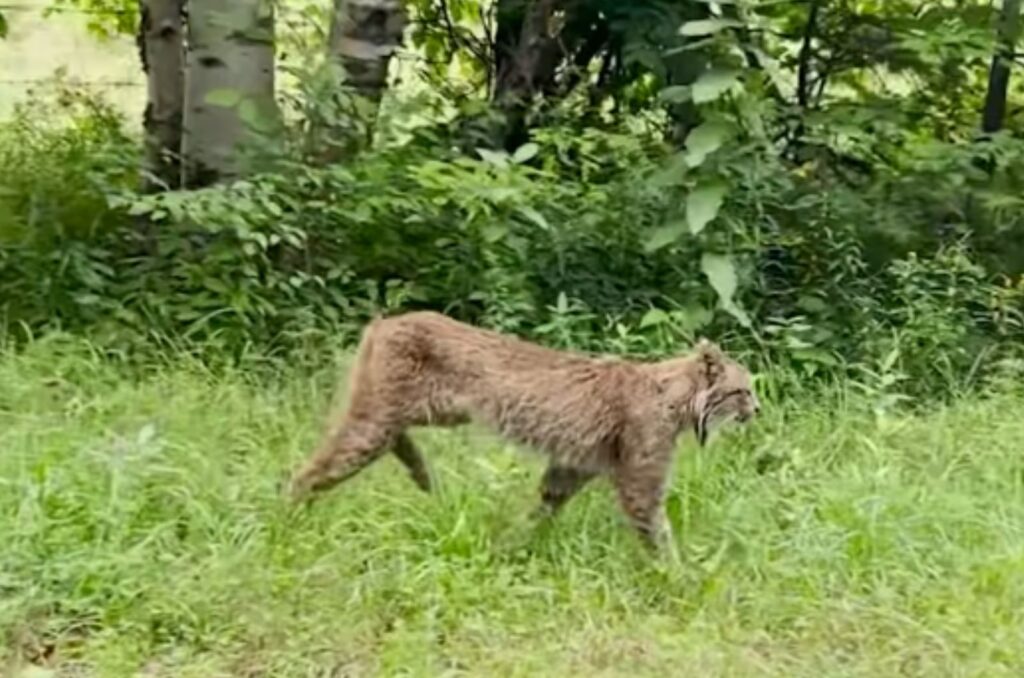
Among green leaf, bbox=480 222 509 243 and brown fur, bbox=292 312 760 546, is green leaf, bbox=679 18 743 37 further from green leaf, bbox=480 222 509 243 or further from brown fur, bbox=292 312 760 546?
brown fur, bbox=292 312 760 546

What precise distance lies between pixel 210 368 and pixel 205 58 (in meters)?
1.38

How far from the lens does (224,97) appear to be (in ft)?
23.4

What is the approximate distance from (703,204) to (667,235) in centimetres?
22

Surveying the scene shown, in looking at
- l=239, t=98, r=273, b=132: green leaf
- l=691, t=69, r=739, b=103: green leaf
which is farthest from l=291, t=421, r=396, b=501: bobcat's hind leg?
l=239, t=98, r=273, b=132: green leaf

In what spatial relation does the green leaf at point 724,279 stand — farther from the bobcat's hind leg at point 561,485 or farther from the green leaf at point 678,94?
the bobcat's hind leg at point 561,485

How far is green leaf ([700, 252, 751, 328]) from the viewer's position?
269 inches

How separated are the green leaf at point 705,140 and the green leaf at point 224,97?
5.81 ft

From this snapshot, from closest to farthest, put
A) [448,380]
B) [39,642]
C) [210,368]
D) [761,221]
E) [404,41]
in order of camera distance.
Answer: [39,642], [448,380], [210,368], [761,221], [404,41]

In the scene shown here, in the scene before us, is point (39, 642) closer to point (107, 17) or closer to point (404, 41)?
point (404, 41)

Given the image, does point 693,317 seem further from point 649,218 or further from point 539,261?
point 539,261

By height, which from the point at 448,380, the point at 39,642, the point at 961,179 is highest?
the point at 961,179

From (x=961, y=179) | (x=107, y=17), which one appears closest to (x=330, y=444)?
(x=961, y=179)

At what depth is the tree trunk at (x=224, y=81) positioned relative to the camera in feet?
24.1

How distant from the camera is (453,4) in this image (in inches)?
353
